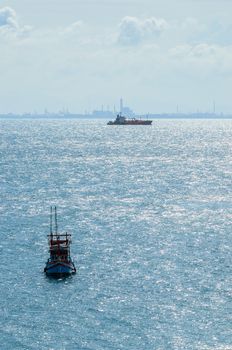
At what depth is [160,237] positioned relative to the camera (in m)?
125

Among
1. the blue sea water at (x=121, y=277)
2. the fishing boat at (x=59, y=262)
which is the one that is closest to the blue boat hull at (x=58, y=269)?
the fishing boat at (x=59, y=262)

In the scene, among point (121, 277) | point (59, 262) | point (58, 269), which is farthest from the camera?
point (59, 262)

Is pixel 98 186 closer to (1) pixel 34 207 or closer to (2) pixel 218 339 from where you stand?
(1) pixel 34 207

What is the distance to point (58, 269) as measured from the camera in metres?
101

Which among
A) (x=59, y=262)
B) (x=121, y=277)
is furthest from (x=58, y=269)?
(x=121, y=277)

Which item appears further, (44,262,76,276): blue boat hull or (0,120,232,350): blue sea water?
(44,262,76,276): blue boat hull

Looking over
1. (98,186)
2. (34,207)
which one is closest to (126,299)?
(34,207)

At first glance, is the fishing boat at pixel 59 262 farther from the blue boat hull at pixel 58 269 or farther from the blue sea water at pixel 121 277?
the blue sea water at pixel 121 277

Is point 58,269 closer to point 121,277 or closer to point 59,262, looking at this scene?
point 59,262

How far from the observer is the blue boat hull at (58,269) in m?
101

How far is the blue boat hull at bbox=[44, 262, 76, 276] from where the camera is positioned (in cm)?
10131

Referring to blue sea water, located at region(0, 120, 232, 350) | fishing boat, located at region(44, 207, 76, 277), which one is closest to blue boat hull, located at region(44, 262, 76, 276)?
fishing boat, located at region(44, 207, 76, 277)

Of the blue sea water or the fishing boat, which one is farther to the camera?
the fishing boat

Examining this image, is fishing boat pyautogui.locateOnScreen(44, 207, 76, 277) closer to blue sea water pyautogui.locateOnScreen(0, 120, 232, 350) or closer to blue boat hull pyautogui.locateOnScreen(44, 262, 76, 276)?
blue boat hull pyautogui.locateOnScreen(44, 262, 76, 276)
